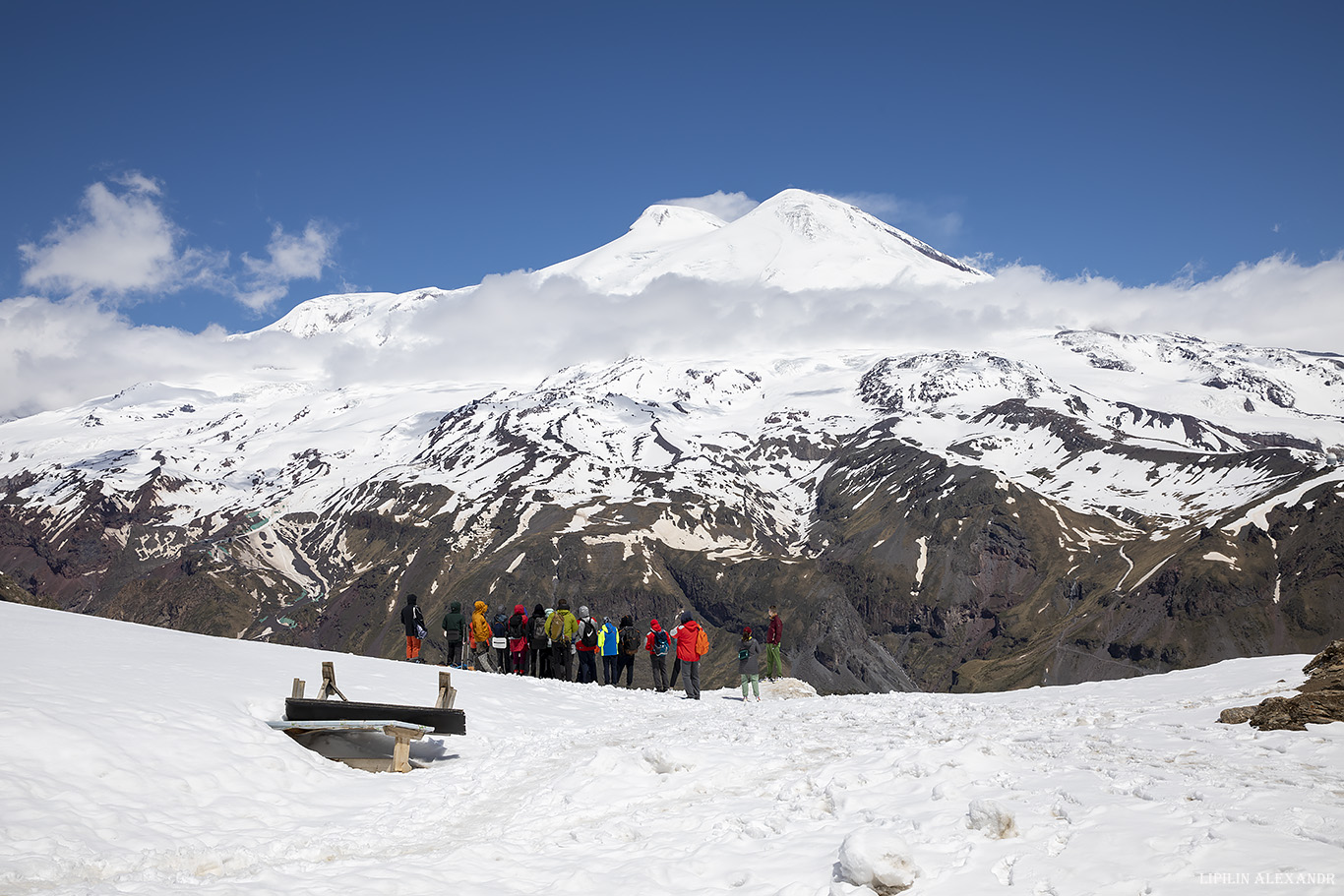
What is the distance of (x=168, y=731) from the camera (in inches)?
492

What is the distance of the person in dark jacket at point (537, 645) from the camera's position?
93.4ft

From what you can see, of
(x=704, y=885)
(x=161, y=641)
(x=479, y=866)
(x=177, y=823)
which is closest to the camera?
(x=704, y=885)

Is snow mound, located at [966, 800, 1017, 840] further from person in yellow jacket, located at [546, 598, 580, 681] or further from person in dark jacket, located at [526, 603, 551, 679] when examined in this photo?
person in dark jacket, located at [526, 603, 551, 679]

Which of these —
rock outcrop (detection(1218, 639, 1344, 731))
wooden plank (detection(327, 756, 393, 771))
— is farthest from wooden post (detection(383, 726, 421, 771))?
rock outcrop (detection(1218, 639, 1344, 731))

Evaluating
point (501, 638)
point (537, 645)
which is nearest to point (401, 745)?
point (537, 645)

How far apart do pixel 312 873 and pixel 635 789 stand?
13.1ft

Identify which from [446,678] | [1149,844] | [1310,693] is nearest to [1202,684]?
[1310,693]

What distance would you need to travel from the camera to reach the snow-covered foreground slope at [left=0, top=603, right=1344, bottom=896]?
849cm

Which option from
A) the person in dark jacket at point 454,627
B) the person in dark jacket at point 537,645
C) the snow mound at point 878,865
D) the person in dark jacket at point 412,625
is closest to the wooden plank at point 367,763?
the snow mound at point 878,865

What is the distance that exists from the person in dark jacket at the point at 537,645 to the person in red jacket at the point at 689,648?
15.1 ft

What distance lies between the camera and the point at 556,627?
28.1 meters

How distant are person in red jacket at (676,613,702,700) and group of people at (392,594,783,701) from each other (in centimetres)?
72

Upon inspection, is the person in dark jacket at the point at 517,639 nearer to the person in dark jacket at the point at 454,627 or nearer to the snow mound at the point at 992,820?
the person in dark jacket at the point at 454,627

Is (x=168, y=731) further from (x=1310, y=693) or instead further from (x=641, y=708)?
→ (x=1310, y=693)
